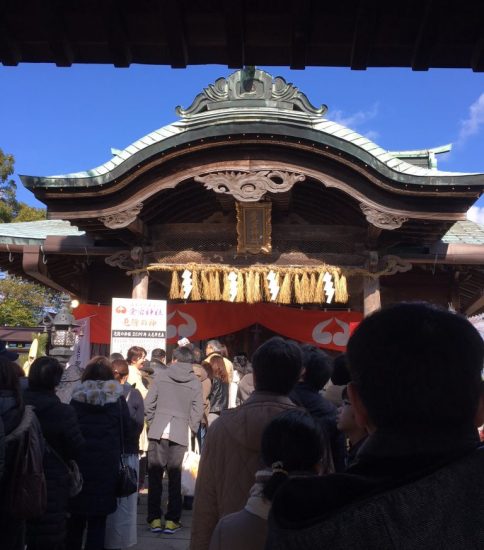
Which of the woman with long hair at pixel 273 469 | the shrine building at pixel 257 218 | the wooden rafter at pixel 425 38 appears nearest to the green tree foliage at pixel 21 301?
the shrine building at pixel 257 218

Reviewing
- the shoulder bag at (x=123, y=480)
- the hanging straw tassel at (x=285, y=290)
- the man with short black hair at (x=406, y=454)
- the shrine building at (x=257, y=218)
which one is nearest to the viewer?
the man with short black hair at (x=406, y=454)

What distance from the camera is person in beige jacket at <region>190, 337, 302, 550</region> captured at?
256 cm

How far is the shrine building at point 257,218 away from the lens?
8234 millimetres

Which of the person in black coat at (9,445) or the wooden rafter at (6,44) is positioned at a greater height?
the wooden rafter at (6,44)

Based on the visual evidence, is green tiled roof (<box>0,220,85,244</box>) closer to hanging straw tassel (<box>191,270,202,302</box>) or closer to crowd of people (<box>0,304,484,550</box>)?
hanging straw tassel (<box>191,270,202,302</box>)

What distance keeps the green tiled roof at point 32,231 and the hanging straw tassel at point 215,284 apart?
3000 millimetres

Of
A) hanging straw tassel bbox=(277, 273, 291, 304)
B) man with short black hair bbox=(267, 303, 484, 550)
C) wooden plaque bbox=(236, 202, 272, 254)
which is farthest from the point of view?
hanging straw tassel bbox=(277, 273, 291, 304)

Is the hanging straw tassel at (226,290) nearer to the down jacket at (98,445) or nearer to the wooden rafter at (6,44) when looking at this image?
the down jacket at (98,445)

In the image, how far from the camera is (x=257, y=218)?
9016 mm

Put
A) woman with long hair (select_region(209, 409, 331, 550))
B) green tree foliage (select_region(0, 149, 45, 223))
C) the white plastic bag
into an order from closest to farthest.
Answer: woman with long hair (select_region(209, 409, 331, 550)) < the white plastic bag < green tree foliage (select_region(0, 149, 45, 223))

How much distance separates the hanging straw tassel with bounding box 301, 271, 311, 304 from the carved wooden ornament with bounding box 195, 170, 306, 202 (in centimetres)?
170

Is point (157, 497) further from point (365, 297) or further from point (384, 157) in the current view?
point (384, 157)

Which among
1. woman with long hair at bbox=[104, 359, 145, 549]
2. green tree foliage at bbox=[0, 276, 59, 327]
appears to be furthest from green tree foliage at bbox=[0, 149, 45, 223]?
woman with long hair at bbox=[104, 359, 145, 549]

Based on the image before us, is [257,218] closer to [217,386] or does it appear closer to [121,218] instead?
[121,218]
